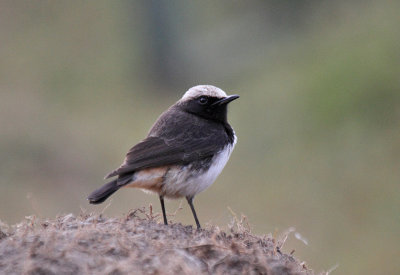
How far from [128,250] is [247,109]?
46.6ft

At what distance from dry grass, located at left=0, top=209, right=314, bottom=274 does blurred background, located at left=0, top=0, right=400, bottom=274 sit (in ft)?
6.93

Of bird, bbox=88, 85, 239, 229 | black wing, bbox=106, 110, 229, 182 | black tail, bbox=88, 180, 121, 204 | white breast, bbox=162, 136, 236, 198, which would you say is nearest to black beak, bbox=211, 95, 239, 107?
bird, bbox=88, 85, 239, 229

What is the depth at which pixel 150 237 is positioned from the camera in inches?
242

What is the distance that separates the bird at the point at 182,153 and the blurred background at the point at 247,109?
4.45ft

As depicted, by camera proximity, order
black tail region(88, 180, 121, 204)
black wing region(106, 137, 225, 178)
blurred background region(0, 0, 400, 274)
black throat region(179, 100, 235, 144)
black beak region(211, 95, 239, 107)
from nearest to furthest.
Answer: black tail region(88, 180, 121, 204) → black wing region(106, 137, 225, 178) → black beak region(211, 95, 239, 107) → black throat region(179, 100, 235, 144) → blurred background region(0, 0, 400, 274)

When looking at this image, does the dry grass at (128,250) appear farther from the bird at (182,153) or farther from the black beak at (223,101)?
the black beak at (223,101)

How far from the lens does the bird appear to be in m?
7.61

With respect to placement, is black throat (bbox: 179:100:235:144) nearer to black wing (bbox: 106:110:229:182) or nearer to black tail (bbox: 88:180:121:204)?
black wing (bbox: 106:110:229:182)

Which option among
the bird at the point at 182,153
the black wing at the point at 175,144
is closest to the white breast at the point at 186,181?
the bird at the point at 182,153

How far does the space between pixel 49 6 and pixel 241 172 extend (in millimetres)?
19483

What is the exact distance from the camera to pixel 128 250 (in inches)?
223

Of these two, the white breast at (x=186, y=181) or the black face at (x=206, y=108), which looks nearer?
the white breast at (x=186, y=181)

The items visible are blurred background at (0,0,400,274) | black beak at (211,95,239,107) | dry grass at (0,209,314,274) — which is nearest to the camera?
dry grass at (0,209,314,274)

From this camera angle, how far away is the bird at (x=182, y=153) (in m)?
7.61
